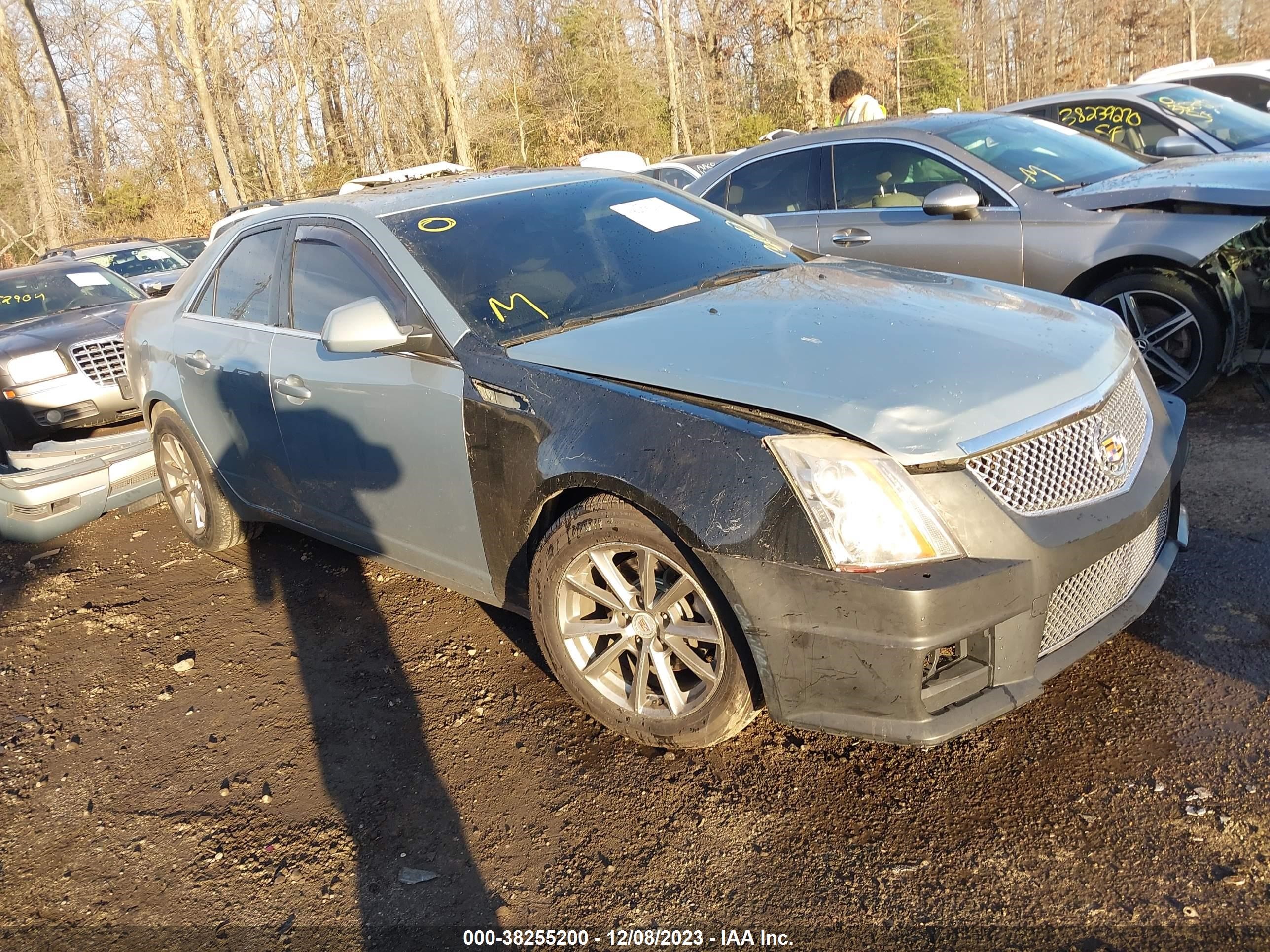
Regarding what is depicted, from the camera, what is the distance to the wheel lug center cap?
2803 mm

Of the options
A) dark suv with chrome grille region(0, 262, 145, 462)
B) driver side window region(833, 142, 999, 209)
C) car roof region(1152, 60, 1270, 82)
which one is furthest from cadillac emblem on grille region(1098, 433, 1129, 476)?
car roof region(1152, 60, 1270, 82)

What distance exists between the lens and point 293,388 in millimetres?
3879

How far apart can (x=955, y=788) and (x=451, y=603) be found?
228cm

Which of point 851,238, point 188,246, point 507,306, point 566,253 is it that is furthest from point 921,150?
point 188,246

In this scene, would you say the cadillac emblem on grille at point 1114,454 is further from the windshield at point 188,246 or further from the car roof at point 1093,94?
the windshield at point 188,246

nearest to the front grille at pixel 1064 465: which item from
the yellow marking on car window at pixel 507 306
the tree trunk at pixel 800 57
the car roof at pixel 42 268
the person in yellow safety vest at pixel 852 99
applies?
the yellow marking on car window at pixel 507 306

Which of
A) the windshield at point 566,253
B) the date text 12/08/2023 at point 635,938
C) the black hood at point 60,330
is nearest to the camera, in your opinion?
the date text 12/08/2023 at point 635,938

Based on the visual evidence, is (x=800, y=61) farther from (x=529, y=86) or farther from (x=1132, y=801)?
(x=1132, y=801)

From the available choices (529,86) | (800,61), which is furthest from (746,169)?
(529,86)

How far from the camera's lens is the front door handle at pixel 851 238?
239 inches

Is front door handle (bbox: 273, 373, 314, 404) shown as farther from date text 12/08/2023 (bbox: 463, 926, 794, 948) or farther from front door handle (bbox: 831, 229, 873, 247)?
front door handle (bbox: 831, 229, 873, 247)

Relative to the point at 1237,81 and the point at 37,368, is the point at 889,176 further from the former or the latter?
the point at 1237,81

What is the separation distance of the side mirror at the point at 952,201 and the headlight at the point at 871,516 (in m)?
3.52

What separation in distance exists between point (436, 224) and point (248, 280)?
1.26m
